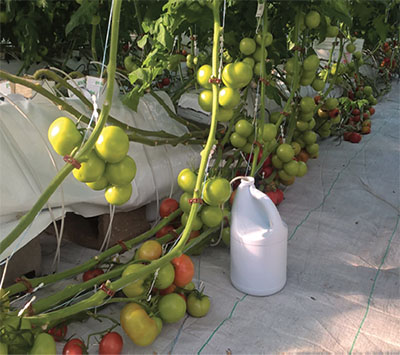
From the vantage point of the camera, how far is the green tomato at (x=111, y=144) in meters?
0.86

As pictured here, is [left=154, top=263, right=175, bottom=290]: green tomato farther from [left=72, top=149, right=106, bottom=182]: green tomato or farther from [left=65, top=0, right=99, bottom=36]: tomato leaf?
[left=65, top=0, right=99, bottom=36]: tomato leaf

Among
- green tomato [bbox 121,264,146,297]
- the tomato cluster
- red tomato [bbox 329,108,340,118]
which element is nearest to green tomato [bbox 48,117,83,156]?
the tomato cluster

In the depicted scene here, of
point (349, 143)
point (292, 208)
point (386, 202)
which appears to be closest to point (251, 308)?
point (292, 208)

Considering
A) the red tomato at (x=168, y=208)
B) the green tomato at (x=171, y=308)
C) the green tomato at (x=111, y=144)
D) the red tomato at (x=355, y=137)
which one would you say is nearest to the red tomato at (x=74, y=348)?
the green tomato at (x=171, y=308)

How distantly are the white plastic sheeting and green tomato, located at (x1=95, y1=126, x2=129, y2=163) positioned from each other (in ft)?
1.12

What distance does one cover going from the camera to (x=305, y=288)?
1.40 meters

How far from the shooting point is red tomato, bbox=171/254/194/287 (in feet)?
3.97

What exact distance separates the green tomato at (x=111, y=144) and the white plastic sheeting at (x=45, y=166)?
13.4 inches

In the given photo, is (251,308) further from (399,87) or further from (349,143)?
(399,87)

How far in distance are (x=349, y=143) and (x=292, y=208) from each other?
1119mm

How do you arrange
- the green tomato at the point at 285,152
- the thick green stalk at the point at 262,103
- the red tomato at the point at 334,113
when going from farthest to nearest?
the red tomato at the point at 334,113 < the green tomato at the point at 285,152 < the thick green stalk at the point at 262,103

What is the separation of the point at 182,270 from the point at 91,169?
0.47 m

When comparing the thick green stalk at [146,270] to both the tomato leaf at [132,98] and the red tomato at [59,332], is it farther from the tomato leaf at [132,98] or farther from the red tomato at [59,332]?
the tomato leaf at [132,98]

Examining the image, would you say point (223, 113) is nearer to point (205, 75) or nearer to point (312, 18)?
point (205, 75)
